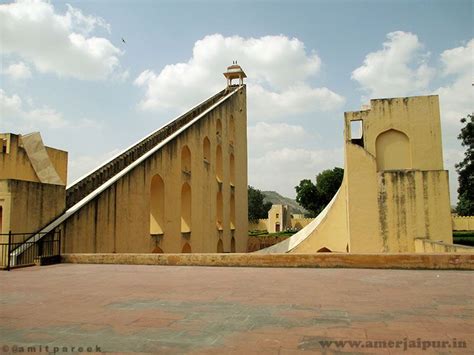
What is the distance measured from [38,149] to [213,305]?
9.84 meters

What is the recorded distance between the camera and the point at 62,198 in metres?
9.23

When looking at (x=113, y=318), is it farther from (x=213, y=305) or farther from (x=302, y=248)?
(x=302, y=248)

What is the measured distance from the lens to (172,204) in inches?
507

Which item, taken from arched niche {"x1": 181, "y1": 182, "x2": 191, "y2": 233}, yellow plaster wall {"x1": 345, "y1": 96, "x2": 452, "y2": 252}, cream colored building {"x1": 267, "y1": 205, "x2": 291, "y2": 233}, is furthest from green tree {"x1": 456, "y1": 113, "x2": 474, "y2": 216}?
cream colored building {"x1": 267, "y1": 205, "x2": 291, "y2": 233}

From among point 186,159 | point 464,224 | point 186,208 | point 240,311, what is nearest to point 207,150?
point 186,159

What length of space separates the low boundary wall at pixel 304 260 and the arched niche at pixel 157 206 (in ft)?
15.8

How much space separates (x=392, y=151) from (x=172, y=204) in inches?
283

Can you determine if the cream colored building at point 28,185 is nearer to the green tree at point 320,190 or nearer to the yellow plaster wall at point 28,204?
the yellow plaster wall at point 28,204

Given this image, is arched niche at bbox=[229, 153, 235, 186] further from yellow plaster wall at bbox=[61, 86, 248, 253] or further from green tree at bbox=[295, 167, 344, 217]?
green tree at bbox=[295, 167, 344, 217]

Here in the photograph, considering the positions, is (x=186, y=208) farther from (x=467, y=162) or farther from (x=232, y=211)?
(x=467, y=162)

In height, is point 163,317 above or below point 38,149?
below

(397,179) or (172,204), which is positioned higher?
(397,179)

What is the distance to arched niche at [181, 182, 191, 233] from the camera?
1461 cm

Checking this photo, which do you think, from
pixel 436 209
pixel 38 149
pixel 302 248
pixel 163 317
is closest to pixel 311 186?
pixel 302 248
